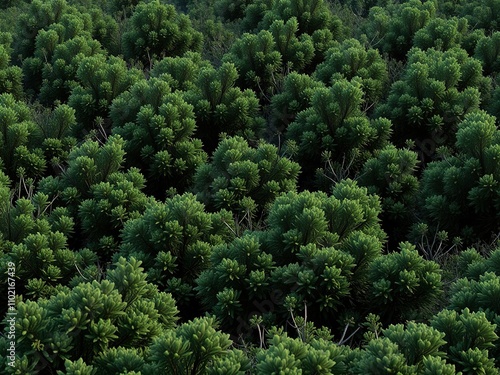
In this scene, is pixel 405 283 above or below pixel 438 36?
below

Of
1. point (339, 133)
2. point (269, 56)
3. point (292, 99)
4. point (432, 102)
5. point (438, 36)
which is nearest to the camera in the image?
point (339, 133)

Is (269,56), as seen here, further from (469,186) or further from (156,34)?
(469,186)

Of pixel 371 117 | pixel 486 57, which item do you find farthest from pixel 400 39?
pixel 371 117

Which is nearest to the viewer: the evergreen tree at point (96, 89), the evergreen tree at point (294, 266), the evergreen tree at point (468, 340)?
the evergreen tree at point (468, 340)

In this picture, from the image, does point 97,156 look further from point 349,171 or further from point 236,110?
point 349,171

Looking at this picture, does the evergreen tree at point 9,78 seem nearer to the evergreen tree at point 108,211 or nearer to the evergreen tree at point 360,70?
the evergreen tree at point 108,211

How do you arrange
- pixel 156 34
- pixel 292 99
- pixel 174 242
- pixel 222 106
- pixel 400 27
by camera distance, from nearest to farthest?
pixel 174 242 < pixel 222 106 < pixel 292 99 < pixel 156 34 < pixel 400 27

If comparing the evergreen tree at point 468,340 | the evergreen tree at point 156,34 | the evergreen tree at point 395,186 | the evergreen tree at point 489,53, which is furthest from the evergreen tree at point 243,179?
the evergreen tree at point 489,53

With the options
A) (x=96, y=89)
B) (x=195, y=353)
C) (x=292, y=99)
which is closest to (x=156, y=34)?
(x=96, y=89)
